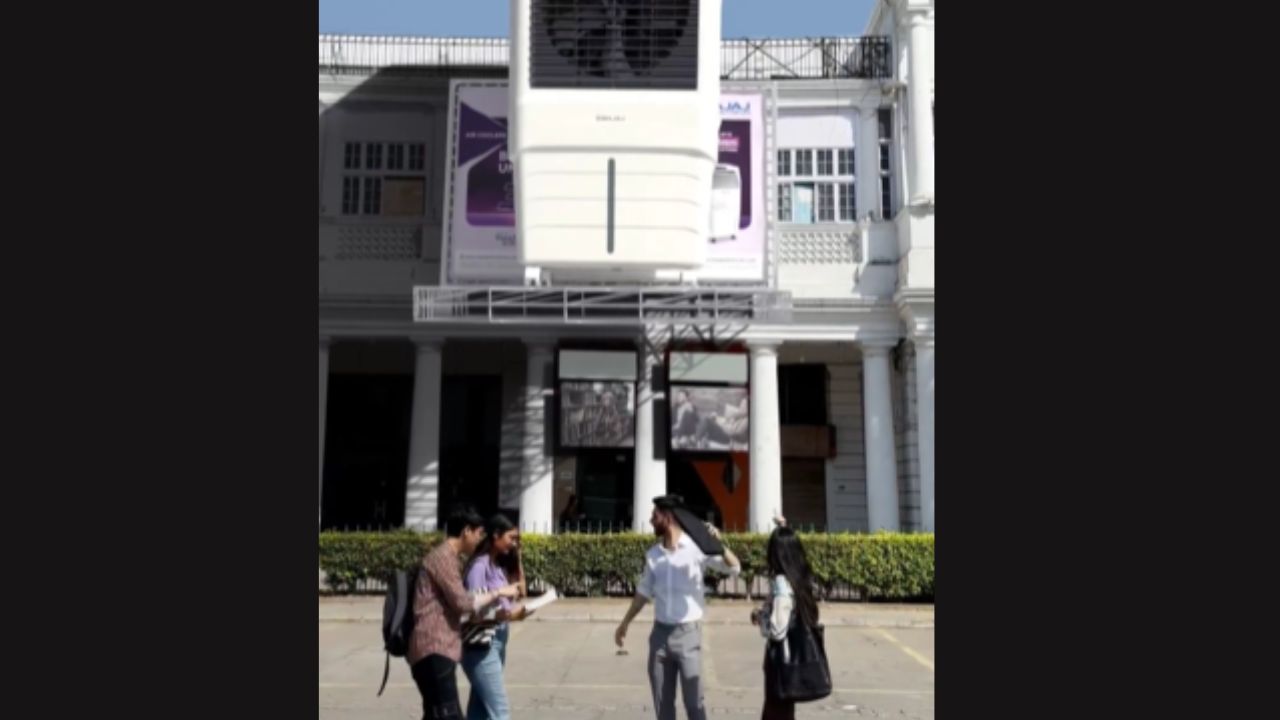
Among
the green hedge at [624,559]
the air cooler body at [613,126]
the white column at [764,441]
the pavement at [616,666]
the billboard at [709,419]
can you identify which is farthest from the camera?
the white column at [764,441]

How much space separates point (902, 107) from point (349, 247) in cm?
1242

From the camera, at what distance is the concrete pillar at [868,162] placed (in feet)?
79.3

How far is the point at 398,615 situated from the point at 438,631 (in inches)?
8.3

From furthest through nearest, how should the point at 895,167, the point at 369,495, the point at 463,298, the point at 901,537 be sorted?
the point at 369,495 → the point at 895,167 → the point at 463,298 → the point at 901,537

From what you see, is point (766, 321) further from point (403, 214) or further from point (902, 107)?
point (403, 214)

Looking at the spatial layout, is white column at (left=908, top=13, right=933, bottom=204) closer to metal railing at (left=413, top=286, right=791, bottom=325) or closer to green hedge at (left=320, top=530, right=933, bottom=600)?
metal railing at (left=413, top=286, right=791, bottom=325)

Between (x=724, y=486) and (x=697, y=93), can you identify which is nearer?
(x=697, y=93)

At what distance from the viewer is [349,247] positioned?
2284 centimetres

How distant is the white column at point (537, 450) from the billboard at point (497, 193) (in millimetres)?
2997

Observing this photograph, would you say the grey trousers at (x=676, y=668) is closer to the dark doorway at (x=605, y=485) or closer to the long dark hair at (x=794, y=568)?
the long dark hair at (x=794, y=568)

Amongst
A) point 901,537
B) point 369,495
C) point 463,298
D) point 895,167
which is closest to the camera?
point 901,537

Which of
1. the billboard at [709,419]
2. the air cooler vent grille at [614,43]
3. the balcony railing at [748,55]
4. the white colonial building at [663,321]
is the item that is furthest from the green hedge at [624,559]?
the balcony railing at [748,55]

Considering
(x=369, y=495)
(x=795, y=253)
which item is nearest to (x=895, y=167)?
(x=795, y=253)

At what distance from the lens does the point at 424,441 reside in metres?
23.2
